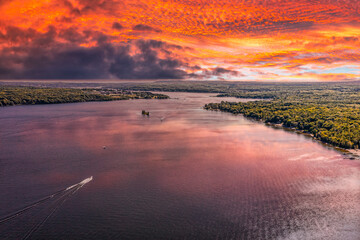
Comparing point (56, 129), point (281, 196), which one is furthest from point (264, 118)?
point (56, 129)

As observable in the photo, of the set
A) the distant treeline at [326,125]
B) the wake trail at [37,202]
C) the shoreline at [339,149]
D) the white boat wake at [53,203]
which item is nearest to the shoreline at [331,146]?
the shoreline at [339,149]

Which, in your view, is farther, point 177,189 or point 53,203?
point 177,189

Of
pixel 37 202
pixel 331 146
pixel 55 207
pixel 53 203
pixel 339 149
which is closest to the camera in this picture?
pixel 55 207

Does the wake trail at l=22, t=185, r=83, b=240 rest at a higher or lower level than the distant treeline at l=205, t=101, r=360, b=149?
lower

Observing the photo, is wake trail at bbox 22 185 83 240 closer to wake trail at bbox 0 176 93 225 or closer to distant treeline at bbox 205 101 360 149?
wake trail at bbox 0 176 93 225

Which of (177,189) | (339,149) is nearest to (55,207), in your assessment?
(177,189)

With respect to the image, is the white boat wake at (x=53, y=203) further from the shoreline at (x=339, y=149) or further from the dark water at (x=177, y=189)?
the shoreline at (x=339, y=149)

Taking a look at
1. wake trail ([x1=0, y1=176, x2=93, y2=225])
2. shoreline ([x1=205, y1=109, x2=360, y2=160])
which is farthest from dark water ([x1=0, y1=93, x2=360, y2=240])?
shoreline ([x1=205, y1=109, x2=360, y2=160])

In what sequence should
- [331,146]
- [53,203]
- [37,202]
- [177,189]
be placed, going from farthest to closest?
1. [331,146]
2. [177,189]
3. [53,203]
4. [37,202]

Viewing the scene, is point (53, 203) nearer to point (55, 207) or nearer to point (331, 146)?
point (55, 207)
